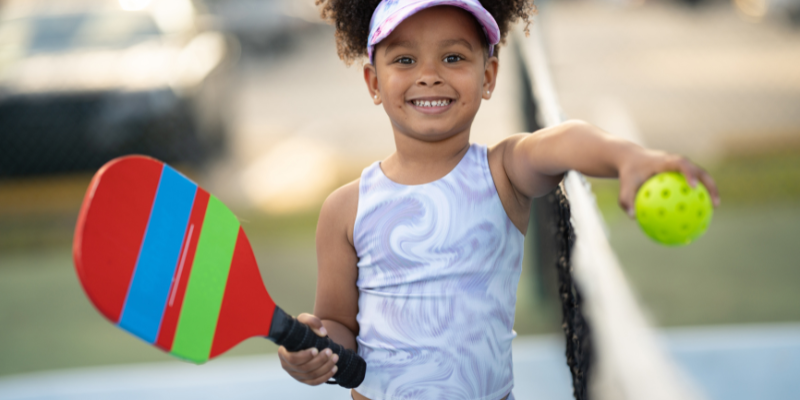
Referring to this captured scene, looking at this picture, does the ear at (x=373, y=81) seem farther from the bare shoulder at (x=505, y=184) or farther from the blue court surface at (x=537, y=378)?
the blue court surface at (x=537, y=378)

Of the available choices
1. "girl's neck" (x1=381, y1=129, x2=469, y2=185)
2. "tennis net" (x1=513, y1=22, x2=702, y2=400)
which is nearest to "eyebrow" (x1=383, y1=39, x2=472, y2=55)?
"girl's neck" (x1=381, y1=129, x2=469, y2=185)

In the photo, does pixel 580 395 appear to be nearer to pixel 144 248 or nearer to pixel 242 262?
pixel 242 262

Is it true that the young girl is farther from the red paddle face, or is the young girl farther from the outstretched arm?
the red paddle face

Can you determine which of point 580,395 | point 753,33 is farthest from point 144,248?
point 753,33

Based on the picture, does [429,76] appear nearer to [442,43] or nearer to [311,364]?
[442,43]

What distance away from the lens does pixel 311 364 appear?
1.07m

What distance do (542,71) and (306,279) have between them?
221cm

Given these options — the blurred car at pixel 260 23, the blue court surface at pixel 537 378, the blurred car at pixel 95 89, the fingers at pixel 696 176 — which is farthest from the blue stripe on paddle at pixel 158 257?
the blurred car at pixel 260 23

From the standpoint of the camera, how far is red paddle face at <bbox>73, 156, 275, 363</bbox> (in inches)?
33.9

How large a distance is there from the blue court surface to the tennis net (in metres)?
1.25

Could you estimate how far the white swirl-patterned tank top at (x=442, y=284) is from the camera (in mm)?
1097

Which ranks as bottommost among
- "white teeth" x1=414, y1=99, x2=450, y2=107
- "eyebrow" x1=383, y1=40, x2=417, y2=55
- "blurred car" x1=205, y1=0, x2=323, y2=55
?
"white teeth" x1=414, y1=99, x2=450, y2=107

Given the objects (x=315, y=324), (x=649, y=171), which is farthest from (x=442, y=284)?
(x=649, y=171)

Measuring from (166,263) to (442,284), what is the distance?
1.32 feet
